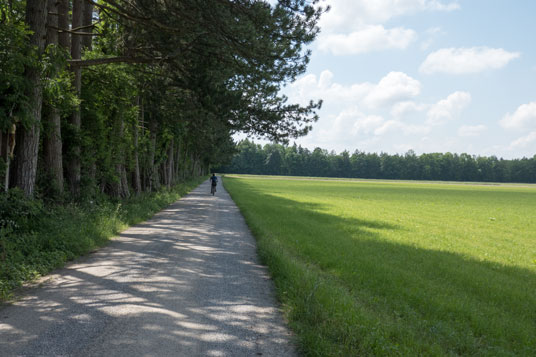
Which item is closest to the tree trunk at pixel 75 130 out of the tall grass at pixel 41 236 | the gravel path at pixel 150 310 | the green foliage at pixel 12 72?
the tall grass at pixel 41 236

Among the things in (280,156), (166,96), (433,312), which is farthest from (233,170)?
(433,312)

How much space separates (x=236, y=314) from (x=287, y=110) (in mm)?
12714

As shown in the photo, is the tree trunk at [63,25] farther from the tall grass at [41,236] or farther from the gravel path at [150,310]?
the gravel path at [150,310]

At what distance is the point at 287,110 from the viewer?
53.8 ft

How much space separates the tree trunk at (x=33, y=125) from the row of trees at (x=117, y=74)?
3cm

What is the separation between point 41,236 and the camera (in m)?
8.07

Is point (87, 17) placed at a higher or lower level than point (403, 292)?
Answer: higher

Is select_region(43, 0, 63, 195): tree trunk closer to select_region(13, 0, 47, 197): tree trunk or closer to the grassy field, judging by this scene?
select_region(13, 0, 47, 197): tree trunk

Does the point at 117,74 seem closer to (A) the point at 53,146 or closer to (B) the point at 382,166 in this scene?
(A) the point at 53,146

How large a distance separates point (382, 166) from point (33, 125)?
163m

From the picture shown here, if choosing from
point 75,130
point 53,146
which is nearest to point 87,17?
point 75,130

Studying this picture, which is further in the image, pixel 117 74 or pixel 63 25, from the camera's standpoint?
pixel 117 74

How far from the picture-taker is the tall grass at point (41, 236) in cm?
634

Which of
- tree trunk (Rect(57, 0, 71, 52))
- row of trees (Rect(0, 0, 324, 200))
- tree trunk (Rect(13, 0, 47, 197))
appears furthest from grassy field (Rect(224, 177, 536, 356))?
tree trunk (Rect(57, 0, 71, 52))
